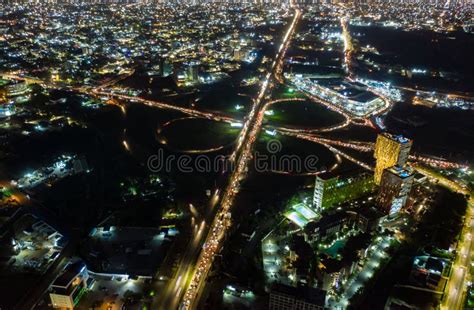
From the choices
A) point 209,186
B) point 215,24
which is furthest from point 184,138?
point 215,24

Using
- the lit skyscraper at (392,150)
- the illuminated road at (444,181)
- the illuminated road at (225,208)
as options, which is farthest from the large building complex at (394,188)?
the illuminated road at (225,208)

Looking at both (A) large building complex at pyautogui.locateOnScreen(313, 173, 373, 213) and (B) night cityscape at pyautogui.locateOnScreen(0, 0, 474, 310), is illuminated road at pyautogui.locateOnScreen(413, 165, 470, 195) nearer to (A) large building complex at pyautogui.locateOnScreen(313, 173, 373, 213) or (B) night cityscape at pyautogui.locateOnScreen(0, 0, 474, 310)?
(B) night cityscape at pyautogui.locateOnScreen(0, 0, 474, 310)

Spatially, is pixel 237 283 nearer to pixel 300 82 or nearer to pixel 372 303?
pixel 372 303

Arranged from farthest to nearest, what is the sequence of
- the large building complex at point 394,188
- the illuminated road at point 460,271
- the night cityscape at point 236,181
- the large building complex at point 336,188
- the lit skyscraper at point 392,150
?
1. the lit skyscraper at point 392,150
2. the large building complex at point 336,188
3. the large building complex at point 394,188
4. the night cityscape at point 236,181
5. the illuminated road at point 460,271

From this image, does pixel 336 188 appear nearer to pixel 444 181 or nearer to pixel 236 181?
pixel 236 181

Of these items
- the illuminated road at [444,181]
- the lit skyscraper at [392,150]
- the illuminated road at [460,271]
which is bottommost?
the illuminated road at [460,271]

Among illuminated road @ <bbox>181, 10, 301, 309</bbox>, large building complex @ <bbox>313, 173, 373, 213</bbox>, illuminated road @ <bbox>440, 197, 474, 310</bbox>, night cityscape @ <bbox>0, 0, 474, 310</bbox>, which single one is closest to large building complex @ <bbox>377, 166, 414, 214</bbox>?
night cityscape @ <bbox>0, 0, 474, 310</bbox>

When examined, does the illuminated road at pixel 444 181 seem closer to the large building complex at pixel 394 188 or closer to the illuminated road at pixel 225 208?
the large building complex at pixel 394 188
